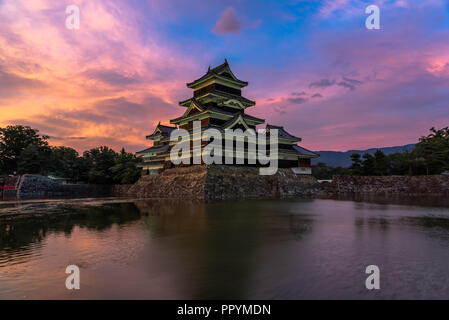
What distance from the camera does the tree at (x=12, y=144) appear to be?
144ft

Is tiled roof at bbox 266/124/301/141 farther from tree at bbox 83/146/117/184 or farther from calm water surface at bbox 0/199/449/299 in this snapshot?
tree at bbox 83/146/117/184

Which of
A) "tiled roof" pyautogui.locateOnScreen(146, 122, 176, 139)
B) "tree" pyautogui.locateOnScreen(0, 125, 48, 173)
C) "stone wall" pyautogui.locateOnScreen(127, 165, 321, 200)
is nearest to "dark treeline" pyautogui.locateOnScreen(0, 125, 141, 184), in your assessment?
"tree" pyautogui.locateOnScreen(0, 125, 48, 173)

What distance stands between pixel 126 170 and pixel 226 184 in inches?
981

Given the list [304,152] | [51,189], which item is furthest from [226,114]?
[51,189]

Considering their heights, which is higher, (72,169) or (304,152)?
(304,152)

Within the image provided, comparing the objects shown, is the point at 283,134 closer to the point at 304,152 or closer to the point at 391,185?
the point at 304,152

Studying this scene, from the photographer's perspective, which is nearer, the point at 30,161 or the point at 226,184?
the point at 226,184

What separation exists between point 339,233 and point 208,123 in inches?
881

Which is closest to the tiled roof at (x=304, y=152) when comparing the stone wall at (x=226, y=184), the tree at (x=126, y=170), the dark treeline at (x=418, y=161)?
the stone wall at (x=226, y=184)

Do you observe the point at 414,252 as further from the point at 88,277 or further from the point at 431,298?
the point at 88,277

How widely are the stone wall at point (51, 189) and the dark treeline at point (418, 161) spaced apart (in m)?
41.2

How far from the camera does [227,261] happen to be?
5.29 m

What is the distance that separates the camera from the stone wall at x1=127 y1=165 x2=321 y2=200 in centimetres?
2423

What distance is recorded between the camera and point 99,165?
44.9 metres
